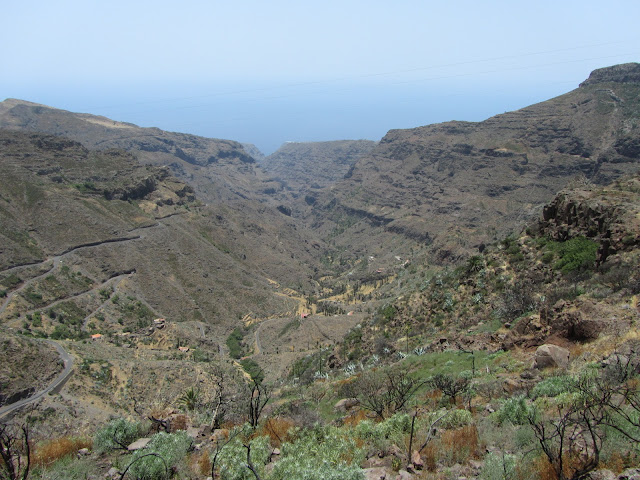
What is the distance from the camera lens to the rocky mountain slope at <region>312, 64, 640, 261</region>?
10732cm

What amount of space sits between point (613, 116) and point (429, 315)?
404ft

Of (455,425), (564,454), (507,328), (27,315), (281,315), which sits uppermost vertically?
(564,454)

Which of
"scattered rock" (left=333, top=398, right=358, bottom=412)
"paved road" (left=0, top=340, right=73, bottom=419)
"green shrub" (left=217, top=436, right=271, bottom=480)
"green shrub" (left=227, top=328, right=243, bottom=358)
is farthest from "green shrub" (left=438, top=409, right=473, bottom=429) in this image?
"green shrub" (left=227, top=328, right=243, bottom=358)

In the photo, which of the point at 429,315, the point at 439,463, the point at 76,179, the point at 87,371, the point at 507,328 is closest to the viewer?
the point at 439,463

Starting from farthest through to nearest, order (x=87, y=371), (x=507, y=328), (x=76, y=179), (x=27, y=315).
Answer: (x=76, y=179)
(x=27, y=315)
(x=87, y=371)
(x=507, y=328)

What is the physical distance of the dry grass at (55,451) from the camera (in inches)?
390

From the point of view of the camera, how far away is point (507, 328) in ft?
64.8

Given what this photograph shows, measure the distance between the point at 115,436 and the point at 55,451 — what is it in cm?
140

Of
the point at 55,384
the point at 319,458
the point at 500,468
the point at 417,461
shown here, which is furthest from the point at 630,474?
the point at 55,384

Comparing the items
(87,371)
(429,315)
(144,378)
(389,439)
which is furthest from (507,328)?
(87,371)

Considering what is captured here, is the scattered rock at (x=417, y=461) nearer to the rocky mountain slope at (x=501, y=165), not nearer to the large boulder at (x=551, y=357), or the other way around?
the large boulder at (x=551, y=357)

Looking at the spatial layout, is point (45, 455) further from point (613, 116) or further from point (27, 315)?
point (613, 116)

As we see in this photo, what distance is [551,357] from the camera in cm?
1249

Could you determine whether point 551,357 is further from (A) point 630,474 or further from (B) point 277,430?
(B) point 277,430
